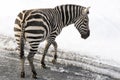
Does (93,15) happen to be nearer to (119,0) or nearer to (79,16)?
(119,0)

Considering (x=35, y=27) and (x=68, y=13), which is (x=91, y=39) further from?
(x=35, y=27)

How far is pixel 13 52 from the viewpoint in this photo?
46.8 feet

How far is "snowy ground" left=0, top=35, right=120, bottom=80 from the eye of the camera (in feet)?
39.8

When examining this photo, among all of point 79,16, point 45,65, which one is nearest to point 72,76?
point 45,65

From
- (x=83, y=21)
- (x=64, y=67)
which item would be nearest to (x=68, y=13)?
(x=83, y=21)

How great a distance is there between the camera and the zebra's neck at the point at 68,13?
13.4m

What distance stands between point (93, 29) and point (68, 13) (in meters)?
5.55

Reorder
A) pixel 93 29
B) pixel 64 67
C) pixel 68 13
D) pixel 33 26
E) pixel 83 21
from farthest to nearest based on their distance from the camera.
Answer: pixel 93 29, pixel 83 21, pixel 68 13, pixel 64 67, pixel 33 26

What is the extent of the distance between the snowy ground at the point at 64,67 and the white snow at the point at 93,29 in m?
1.06

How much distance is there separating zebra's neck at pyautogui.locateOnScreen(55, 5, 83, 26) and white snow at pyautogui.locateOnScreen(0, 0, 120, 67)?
1.82 m

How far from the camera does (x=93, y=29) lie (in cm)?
1909

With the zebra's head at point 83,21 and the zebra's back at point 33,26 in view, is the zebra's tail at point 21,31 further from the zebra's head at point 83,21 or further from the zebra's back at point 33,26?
the zebra's head at point 83,21

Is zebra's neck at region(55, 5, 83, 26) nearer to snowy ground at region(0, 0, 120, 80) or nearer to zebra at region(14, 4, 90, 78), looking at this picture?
zebra at region(14, 4, 90, 78)

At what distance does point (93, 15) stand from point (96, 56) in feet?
18.9
